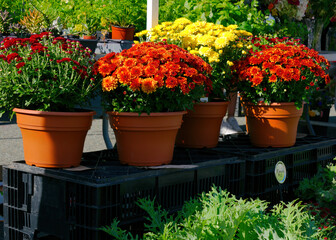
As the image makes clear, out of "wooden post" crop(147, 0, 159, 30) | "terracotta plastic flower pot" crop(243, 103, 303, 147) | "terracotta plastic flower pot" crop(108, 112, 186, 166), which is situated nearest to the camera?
"terracotta plastic flower pot" crop(108, 112, 186, 166)

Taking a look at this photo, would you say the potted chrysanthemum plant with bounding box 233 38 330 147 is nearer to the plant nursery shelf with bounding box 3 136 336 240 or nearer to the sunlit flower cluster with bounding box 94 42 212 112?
the plant nursery shelf with bounding box 3 136 336 240

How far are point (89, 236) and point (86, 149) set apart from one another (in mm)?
3446

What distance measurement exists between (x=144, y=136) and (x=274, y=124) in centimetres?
108

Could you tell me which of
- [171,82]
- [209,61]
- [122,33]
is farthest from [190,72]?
[122,33]

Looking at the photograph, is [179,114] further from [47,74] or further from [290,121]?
[290,121]

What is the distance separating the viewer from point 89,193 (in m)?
2.58

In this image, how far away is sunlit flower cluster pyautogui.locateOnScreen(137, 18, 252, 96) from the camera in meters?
3.50

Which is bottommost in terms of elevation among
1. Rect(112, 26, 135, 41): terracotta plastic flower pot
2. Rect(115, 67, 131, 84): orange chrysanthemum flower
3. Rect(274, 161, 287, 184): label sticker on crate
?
Rect(274, 161, 287, 184): label sticker on crate

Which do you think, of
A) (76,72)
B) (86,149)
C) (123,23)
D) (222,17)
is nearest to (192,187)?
(76,72)

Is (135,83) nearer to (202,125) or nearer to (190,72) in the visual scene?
(190,72)

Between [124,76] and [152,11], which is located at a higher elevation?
[152,11]

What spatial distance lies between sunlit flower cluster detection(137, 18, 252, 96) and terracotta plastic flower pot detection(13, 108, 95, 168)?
100cm

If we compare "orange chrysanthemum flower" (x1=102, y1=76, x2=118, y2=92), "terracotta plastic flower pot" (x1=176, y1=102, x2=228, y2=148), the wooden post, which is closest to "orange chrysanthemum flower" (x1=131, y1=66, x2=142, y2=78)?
"orange chrysanthemum flower" (x1=102, y1=76, x2=118, y2=92)

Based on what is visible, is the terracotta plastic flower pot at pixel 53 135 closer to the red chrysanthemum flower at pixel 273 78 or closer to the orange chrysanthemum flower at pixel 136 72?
the orange chrysanthemum flower at pixel 136 72
